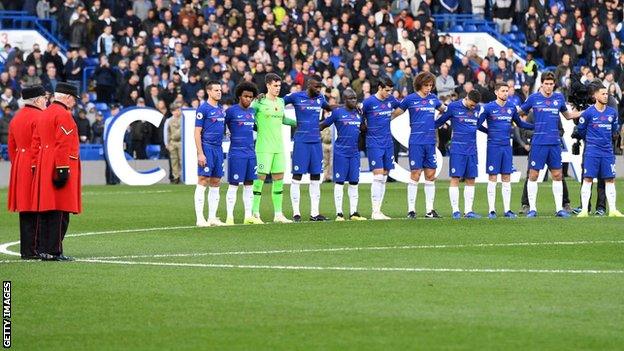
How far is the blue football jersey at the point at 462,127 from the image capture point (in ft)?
77.9

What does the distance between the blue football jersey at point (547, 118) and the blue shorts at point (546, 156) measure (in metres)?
0.08

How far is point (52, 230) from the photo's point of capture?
17.0 meters

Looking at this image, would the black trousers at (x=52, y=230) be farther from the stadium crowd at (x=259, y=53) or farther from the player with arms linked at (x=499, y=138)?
the stadium crowd at (x=259, y=53)

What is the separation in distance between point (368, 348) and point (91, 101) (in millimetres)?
28289

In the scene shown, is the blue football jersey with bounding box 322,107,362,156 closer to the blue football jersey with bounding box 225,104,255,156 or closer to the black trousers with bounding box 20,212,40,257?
the blue football jersey with bounding box 225,104,255,156

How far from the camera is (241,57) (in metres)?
38.9

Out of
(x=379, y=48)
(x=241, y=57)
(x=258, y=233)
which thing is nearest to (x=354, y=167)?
(x=258, y=233)

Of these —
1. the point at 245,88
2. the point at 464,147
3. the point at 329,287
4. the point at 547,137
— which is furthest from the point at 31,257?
the point at 547,137

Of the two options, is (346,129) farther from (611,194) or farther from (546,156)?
(611,194)

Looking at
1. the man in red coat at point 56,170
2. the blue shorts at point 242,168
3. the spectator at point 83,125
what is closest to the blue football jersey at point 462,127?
the blue shorts at point 242,168

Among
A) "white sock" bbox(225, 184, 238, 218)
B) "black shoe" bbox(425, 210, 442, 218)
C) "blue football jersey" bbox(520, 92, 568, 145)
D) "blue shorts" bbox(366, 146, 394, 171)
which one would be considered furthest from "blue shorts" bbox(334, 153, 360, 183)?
"blue football jersey" bbox(520, 92, 568, 145)

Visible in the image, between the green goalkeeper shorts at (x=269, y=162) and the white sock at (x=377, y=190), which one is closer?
the green goalkeeper shorts at (x=269, y=162)

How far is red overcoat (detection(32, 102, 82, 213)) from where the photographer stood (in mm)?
16734

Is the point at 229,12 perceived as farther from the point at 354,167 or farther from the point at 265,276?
the point at 265,276
